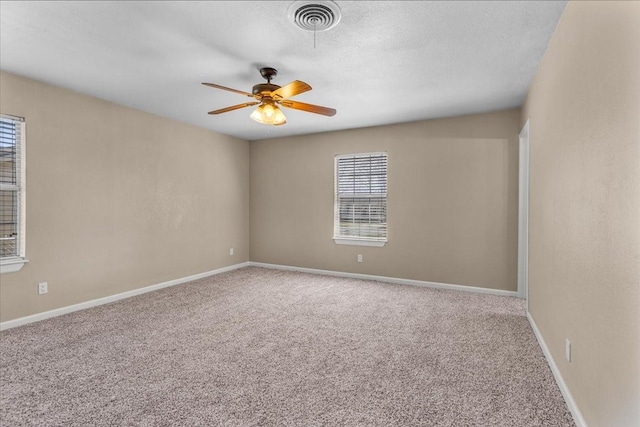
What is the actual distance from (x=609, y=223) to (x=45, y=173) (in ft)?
15.2

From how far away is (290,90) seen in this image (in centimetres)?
286

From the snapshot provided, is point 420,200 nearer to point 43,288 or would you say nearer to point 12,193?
point 43,288

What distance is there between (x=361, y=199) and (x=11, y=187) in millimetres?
4300

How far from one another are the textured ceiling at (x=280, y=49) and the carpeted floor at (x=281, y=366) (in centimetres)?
242

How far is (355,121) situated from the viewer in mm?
5070

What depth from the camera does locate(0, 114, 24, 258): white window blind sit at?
10.9ft

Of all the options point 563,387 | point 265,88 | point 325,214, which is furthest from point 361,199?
point 563,387

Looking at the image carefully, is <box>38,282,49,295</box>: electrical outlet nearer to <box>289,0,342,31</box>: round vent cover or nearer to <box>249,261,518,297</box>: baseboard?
<box>249,261,518,297</box>: baseboard

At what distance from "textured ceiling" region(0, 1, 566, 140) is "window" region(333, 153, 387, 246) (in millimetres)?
1379

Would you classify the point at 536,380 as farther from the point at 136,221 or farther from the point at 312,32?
the point at 136,221

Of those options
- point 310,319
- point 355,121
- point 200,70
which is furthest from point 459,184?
point 200,70

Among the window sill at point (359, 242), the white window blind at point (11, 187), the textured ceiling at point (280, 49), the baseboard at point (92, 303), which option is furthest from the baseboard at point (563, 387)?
the white window blind at point (11, 187)

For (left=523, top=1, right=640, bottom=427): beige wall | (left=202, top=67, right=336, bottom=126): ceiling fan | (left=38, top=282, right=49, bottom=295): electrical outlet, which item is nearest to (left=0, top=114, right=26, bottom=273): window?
(left=38, top=282, right=49, bottom=295): electrical outlet

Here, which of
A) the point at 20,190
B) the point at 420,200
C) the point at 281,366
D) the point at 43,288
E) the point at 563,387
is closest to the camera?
the point at 563,387
